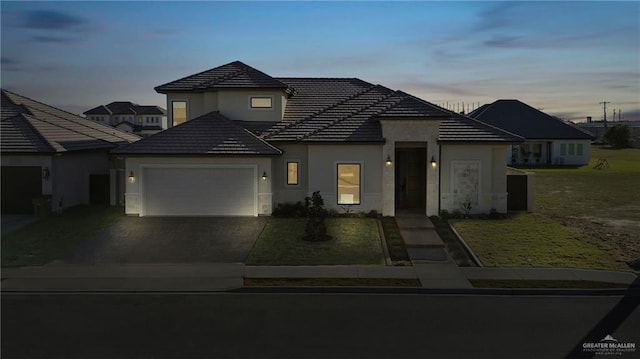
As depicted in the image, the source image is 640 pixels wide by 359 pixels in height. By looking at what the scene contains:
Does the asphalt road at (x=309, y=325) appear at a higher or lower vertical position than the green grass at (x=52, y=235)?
lower

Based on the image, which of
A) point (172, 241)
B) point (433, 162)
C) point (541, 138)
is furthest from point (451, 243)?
point (541, 138)

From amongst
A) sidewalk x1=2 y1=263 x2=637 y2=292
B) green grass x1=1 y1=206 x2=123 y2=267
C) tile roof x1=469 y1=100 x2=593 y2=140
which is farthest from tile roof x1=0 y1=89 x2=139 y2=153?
tile roof x1=469 y1=100 x2=593 y2=140

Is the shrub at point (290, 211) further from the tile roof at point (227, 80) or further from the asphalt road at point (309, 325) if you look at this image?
the asphalt road at point (309, 325)

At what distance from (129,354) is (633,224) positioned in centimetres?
1816

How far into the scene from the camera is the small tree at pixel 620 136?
74625mm

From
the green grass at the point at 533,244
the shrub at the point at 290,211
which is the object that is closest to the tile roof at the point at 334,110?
the shrub at the point at 290,211

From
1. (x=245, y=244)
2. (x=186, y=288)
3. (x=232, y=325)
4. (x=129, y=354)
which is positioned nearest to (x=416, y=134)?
(x=245, y=244)

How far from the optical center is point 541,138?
4847cm

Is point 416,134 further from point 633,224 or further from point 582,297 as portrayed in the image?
point 582,297

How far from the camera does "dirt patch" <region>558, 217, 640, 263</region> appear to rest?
15.2 meters

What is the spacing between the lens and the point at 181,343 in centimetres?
857

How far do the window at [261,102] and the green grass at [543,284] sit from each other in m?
13.6

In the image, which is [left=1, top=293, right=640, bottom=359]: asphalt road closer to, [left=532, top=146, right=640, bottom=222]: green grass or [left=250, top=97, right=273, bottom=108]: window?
[left=532, top=146, right=640, bottom=222]: green grass

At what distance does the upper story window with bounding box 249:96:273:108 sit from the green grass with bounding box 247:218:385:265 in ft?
19.7
